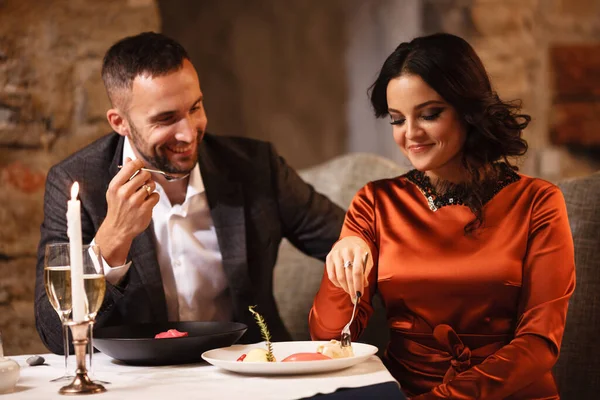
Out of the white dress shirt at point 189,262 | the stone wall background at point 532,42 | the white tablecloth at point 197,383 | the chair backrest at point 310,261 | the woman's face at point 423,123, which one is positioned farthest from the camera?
the stone wall background at point 532,42

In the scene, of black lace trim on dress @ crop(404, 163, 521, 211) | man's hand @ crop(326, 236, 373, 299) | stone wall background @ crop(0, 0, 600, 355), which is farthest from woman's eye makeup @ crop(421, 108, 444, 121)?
stone wall background @ crop(0, 0, 600, 355)

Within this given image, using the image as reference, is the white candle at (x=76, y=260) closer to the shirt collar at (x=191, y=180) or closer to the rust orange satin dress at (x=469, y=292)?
the rust orange satin dress at (x=469, y=292)

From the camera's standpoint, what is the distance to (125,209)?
6.03 feet

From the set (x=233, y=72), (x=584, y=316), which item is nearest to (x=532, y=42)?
(x=233, y=72)

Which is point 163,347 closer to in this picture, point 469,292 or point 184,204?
point 469,292

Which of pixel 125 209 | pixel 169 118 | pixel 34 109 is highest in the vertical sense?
pixel 34 109

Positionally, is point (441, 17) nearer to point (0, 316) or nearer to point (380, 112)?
point (380, 112)

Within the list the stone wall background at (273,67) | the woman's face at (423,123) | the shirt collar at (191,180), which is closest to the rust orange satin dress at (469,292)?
the woman's face at (423,123)

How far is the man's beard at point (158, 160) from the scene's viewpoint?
2.15m

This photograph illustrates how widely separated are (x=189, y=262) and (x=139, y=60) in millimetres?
575

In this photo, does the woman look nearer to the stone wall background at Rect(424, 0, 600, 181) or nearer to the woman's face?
the woman's face

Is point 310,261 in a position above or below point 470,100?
below

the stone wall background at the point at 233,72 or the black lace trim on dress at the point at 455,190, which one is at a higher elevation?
the stone wall background at the point at 233,72

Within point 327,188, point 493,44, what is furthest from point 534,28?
point 327,188
